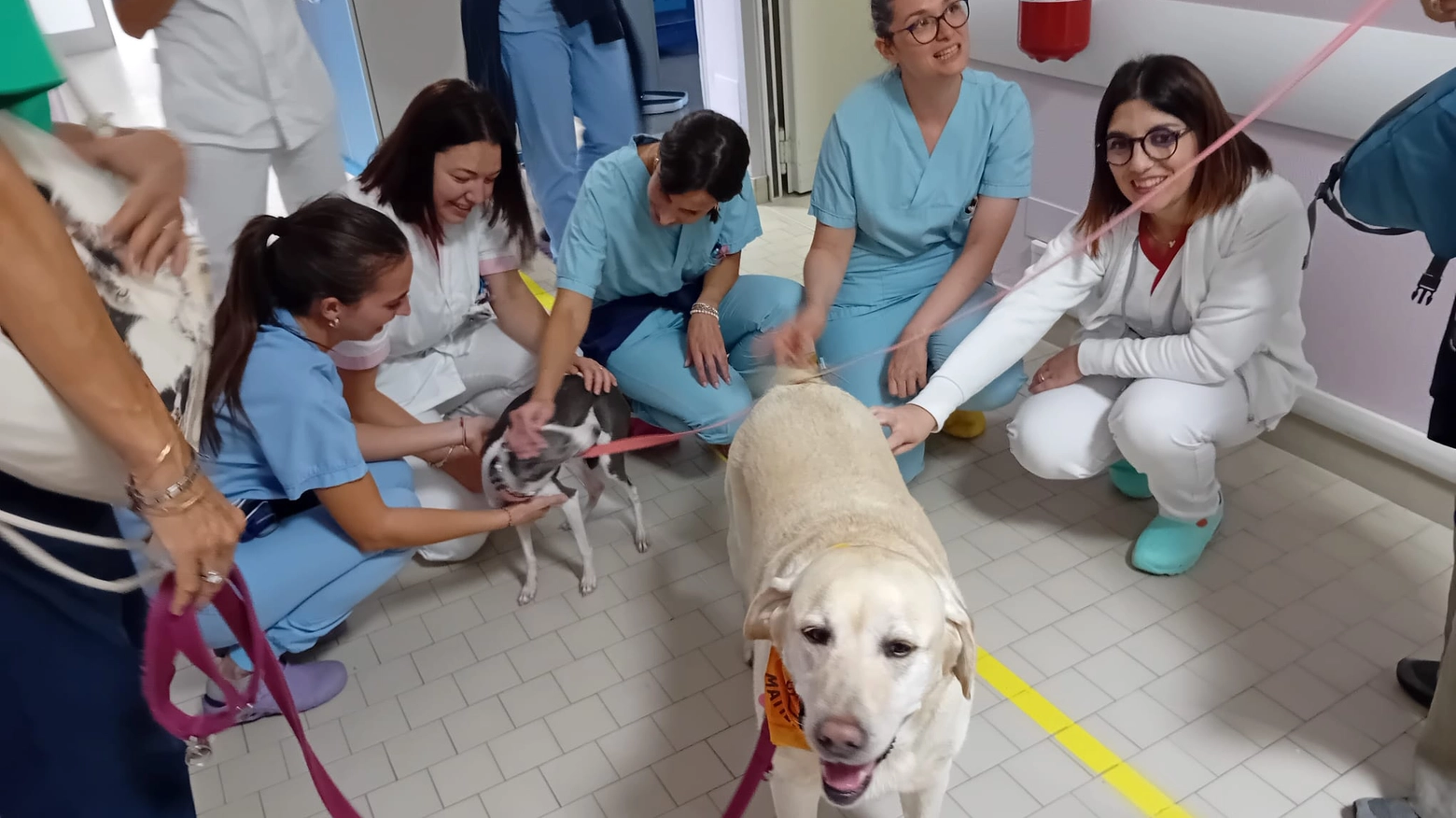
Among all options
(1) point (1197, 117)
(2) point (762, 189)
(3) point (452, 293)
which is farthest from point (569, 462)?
(2) point (762, 189)

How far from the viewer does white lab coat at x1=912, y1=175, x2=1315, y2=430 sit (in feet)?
6.73

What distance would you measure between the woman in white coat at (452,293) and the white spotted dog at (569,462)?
83 mm

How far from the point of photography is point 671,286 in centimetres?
268

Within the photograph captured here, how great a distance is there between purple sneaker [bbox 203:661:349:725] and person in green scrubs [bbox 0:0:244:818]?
3.09 ft

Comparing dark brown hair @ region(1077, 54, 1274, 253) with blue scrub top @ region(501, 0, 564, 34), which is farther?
blue scrub top @ region(501, 0, 564, 34)

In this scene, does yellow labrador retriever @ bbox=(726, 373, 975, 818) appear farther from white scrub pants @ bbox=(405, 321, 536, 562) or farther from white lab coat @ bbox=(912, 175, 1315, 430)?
white scrub pants @ bbox=(405, 321, 536, 562)

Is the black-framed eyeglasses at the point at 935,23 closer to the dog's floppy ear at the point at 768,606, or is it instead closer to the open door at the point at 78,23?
the dog's floppy ear at the point at 768,606

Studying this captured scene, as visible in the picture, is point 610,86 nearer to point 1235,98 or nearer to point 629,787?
point 1235,98

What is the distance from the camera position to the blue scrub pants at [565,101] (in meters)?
3.57

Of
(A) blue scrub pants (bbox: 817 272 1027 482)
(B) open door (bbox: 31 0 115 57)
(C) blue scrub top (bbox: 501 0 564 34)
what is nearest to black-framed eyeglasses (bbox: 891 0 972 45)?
(A) blue scrub pants (bbox: 817 272 1027 482)

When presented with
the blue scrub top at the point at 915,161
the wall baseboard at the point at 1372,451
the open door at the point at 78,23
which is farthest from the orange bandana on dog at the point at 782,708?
the open door at the point at 78,23

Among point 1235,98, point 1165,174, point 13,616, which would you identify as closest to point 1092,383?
point 1165,174

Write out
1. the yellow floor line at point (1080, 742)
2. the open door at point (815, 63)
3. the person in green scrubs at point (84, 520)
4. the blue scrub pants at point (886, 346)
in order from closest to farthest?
the person in green scrubs at point (84, 520), the yellow floor line at point (1080, 742), the blue scrub pants at point (886, 346), the open door at point (815, 63)

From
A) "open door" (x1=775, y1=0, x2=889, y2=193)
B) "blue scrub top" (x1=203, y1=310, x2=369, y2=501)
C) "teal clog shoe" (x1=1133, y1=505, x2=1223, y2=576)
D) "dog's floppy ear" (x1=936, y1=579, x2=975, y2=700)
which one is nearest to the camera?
"dog's floppy ear" (x1=936, y1=579, x2=975, y2=700)
